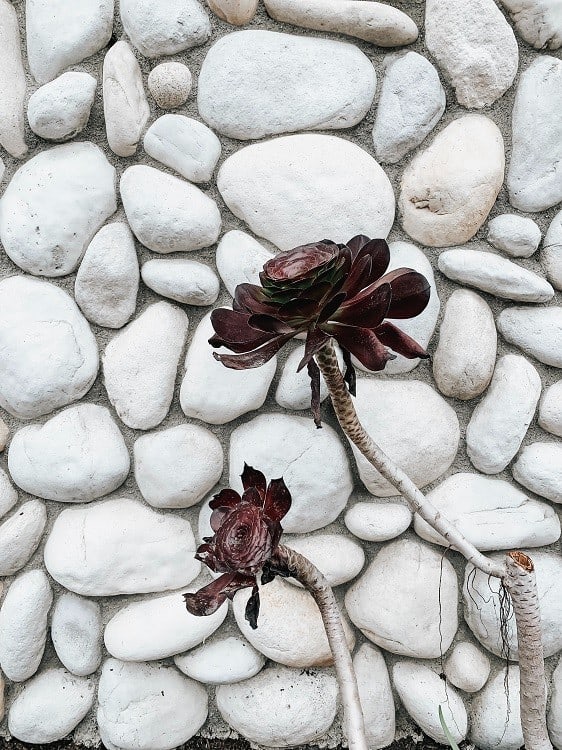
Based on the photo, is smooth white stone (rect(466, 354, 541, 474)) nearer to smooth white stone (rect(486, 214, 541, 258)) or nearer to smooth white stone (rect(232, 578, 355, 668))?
smooth white stone (rect(486, 214, 541, 258))

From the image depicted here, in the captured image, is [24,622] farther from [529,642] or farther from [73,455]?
[529,642]

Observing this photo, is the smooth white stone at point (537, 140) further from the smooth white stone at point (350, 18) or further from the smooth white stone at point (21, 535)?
the smooth white stone at point (21, 535)

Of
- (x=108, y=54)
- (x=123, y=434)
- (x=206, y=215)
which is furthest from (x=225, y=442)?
(x=108, y=54)

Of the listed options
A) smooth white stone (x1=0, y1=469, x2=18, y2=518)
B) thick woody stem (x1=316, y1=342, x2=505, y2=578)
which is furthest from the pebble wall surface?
thick woody stem (x1=316, y1=342, x2=505, y2=578)

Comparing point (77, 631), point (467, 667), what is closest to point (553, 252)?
point (467, 667)

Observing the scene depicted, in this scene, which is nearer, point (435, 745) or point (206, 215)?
point (206, 215)

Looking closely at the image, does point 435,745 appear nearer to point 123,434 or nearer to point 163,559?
point 163,559
